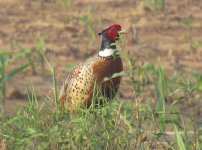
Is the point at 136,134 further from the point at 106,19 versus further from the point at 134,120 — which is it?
the point at 106,19

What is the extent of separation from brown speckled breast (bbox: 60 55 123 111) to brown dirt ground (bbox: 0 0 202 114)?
97.3 inches

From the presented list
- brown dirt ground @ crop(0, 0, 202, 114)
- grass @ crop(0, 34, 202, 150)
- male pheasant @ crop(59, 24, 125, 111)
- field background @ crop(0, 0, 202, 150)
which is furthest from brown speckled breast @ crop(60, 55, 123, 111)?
brown dirt ground @ crop(0, 0, 202, 114)

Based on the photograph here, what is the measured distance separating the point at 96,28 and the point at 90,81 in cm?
512

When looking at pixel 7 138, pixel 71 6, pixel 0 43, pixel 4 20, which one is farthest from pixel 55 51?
pixel 7 138

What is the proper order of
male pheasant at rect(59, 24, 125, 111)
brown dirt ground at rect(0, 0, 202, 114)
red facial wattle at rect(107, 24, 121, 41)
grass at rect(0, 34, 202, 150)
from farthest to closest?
brown dirt ground at rect(0, 0, 202, 114)
red facial wattle at rect(107, 24, 121, 41)
male pheasant at rect(59, 24, 125, 111)
grass at rect(0, 34, 202, 150)

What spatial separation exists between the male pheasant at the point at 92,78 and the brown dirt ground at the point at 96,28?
2.45 m

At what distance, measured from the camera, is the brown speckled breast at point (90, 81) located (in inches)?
248

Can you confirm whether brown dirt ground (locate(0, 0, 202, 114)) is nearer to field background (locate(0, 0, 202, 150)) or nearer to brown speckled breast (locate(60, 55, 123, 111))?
field background (locate(0, 0, 202, 150))

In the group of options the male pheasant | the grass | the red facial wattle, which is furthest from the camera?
the red facial wattle

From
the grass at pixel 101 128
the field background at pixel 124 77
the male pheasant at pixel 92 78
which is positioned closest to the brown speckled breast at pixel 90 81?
the male pheasant at pixel 92 78

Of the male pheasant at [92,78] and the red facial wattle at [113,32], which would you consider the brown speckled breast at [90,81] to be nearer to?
the male pheasant at [92,78]

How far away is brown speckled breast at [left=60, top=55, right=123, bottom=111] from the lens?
629cm

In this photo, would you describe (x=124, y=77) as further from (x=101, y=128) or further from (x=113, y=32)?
(x=101, y=128)

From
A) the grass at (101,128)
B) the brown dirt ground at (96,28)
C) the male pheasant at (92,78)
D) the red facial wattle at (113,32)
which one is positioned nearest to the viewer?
the grass at (101,128)
